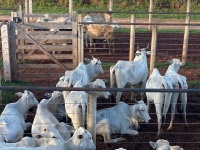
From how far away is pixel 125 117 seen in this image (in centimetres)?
774

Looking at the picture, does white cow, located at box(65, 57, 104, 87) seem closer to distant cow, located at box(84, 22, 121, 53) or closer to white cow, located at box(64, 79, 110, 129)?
white cow, located at box(64, 79, 110, 129)

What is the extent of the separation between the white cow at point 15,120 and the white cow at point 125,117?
1.44 m

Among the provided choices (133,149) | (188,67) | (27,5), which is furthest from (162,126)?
(27,5)

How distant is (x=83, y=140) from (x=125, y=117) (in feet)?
7.33

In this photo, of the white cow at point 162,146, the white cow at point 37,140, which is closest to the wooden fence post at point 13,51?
the white cow at point 37,140

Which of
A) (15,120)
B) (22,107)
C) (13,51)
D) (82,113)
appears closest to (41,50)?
(13,51)

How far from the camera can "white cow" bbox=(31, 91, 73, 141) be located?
654 cm

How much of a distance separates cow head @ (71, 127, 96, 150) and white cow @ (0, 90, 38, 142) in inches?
51.7

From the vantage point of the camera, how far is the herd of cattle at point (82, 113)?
5.70 meters

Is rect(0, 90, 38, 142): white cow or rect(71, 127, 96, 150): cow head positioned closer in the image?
rect(71, 127, 96, 150): cow head

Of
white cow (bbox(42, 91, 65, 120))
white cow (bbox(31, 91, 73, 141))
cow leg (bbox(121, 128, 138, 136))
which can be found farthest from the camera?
white cow (bbox(42, 91, 65, 120))

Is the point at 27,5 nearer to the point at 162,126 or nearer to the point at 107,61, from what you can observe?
the point at 107,61

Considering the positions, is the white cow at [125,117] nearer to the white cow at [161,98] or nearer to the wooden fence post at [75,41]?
the white cow at [161,98]

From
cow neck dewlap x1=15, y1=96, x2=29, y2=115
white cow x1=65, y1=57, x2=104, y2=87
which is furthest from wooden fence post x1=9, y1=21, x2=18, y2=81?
cow neck dewlap x1=15, y1=96, x2=29, y2=115
